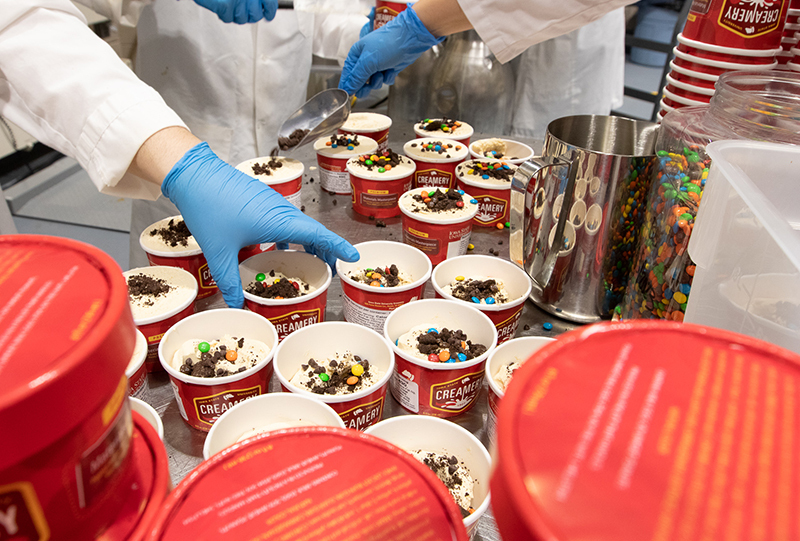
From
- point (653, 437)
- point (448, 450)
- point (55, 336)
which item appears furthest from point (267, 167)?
point (653, 437)

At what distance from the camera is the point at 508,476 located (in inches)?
13.2

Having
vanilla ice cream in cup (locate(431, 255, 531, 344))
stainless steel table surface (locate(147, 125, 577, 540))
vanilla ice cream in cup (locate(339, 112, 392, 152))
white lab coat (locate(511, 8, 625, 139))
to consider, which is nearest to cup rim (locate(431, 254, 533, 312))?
vanilla ice cream in cup (locate(431, 255, 531, 344))

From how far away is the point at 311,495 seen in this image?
0.56 m

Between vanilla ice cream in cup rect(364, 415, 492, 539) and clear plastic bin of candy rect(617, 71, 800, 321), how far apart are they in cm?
45

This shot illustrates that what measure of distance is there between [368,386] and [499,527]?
2.31 ft

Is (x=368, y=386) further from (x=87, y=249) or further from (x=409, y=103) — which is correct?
(x=409, y=103)

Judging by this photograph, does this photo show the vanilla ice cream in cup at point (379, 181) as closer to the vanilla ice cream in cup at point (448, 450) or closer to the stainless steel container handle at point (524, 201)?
the stainless steel container handle at point (524, 201)

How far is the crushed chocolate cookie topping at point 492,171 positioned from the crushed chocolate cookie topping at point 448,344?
0.84 m

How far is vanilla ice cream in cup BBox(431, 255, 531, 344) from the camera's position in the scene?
125 cm

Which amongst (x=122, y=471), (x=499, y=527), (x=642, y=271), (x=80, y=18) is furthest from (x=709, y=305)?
(x=80, y=18)

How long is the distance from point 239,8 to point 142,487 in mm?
1899

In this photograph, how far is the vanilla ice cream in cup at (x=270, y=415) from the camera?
2.98ft

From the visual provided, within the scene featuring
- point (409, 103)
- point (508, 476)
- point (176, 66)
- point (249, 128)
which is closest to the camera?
point (508, 476)

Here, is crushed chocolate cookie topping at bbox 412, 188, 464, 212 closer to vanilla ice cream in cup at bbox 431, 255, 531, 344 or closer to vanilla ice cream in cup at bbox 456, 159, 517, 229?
vanilla ice cream in cup at bbox 456, 159, 517, 229
